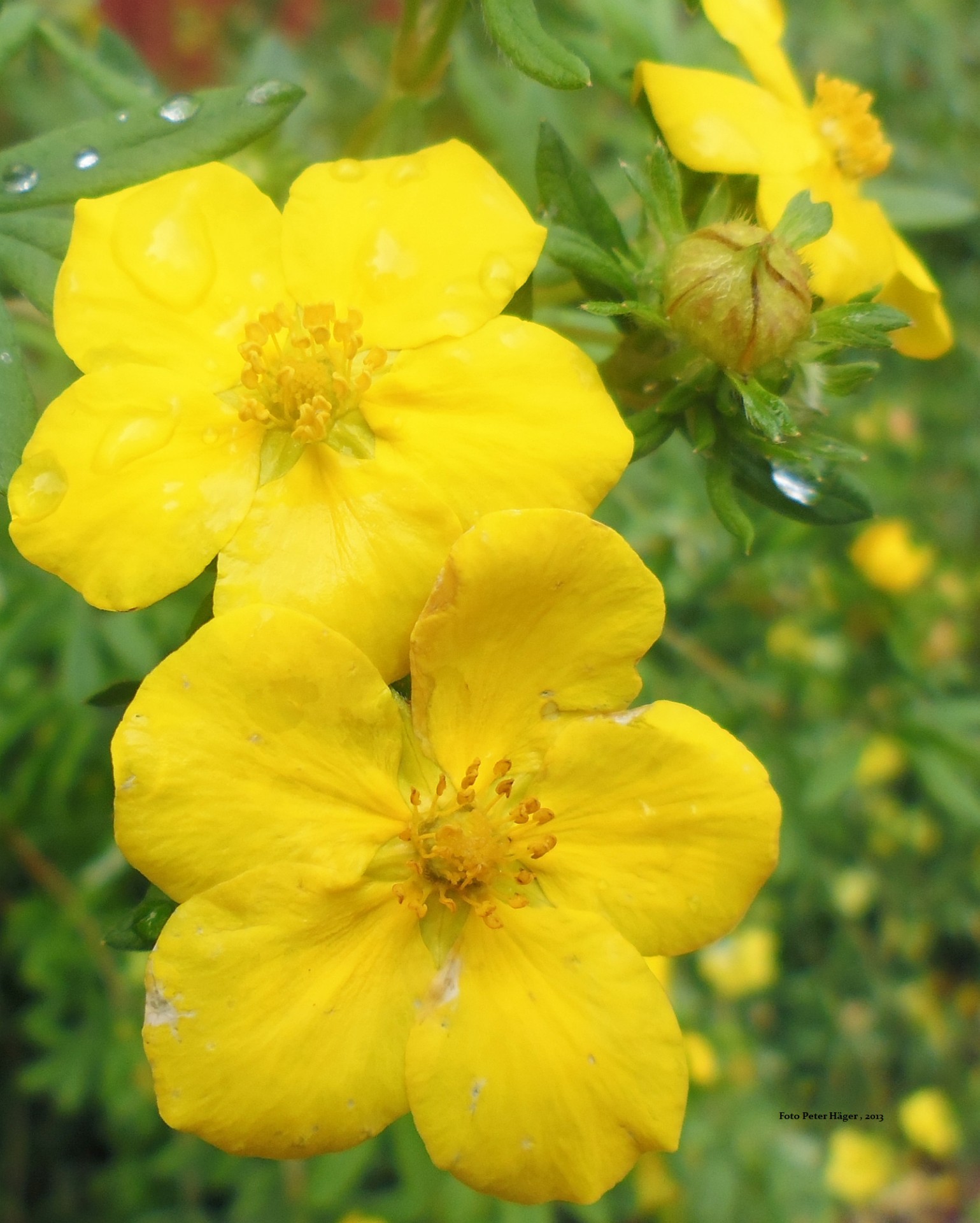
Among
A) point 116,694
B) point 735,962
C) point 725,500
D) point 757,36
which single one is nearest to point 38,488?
point 116,694

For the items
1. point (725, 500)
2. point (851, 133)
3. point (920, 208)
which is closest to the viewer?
point (725, 500)

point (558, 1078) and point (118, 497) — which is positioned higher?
point (118, 497)

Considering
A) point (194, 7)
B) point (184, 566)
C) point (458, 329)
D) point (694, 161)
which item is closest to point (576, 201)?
point (694, 161)

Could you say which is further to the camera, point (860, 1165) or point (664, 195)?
point (860, 1165)

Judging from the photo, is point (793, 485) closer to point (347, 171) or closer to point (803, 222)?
point (803, 222)

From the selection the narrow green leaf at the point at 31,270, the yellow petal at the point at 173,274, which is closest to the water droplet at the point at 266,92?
the yellow petal at the point at 173,274

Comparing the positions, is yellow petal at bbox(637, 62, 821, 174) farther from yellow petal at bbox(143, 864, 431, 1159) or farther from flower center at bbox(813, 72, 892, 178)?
yellow petal at bbox(143, 864, 431, 1159)
